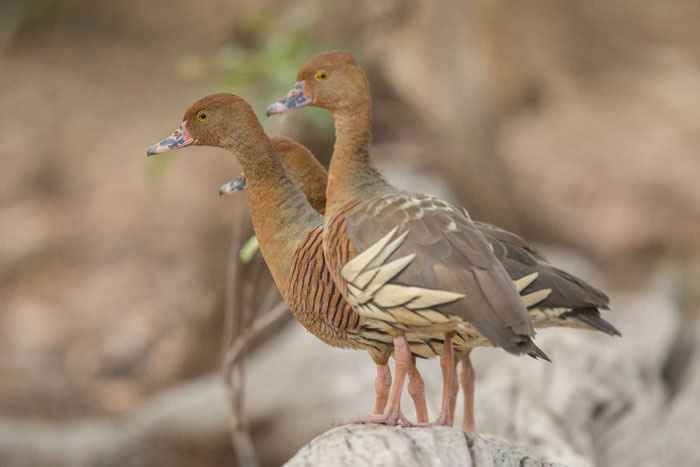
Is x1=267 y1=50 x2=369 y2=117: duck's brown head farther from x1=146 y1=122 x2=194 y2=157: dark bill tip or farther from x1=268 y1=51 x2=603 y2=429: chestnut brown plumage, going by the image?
x1=146 y1=122 x2=194 y2=157: dark bill tip

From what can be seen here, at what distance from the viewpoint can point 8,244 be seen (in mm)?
5535

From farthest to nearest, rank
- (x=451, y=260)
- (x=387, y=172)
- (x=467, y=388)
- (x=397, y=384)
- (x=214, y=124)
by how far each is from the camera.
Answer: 1. (x=387, y=172)
2. (x=467, y=388)
3. (x=214, y=124)
4. (x=397, y=384)
5. (x=451, y=260)

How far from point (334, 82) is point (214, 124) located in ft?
1.22

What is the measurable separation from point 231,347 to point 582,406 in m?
1.48

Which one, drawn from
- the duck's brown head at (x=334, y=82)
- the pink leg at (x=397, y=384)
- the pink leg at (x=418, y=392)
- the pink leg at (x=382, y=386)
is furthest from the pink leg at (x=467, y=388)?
the duck's brown head at (x=334, y=82)

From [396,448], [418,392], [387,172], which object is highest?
[387,172]

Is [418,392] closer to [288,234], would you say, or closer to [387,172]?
[288,234]

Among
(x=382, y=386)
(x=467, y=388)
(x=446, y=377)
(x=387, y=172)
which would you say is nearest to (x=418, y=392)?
(x=382, y=386)

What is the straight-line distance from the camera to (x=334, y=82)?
1990 mm

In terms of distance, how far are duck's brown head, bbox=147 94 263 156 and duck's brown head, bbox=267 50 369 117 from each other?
211 mm

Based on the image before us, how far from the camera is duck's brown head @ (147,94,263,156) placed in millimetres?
2166

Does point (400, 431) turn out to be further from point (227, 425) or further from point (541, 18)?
point (541, 18)

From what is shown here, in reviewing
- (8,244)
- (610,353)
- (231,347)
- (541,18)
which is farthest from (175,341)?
(541,18)

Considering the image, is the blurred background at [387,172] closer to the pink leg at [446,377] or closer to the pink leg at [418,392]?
the pink leg at [418,392]
